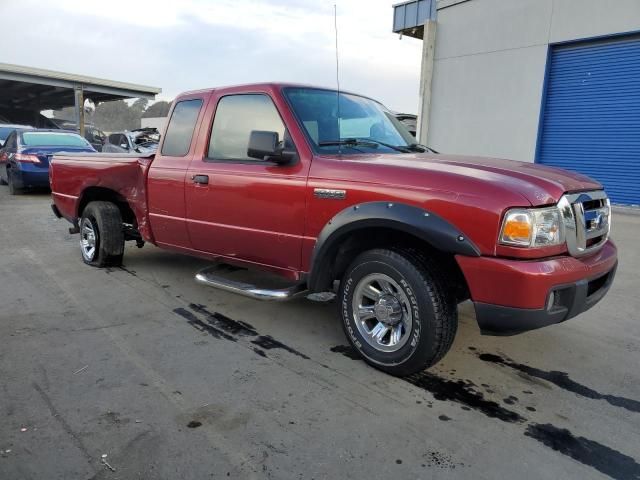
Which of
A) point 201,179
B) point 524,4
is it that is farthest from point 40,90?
point 201,179

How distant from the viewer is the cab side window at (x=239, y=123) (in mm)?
3950

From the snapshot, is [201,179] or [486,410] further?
[201,179]

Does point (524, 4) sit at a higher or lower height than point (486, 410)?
higher

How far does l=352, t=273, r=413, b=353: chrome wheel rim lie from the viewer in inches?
126

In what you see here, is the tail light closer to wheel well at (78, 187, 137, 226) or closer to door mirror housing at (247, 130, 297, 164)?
wheel well at (78, 187, 137, 226)

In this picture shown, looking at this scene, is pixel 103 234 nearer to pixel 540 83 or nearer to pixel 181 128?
pixel 181 128

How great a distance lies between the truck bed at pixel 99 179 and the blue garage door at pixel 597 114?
10.0m

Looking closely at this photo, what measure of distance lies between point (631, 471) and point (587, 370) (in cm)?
117

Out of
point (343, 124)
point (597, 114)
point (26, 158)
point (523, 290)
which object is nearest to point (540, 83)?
point (597, 114)

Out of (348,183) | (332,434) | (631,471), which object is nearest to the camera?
(631,471)

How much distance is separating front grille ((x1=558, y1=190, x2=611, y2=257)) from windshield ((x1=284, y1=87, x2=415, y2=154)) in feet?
4.77

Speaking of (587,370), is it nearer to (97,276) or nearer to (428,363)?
(428,363)

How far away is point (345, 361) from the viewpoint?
138 inches

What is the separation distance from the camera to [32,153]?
38.2ft
